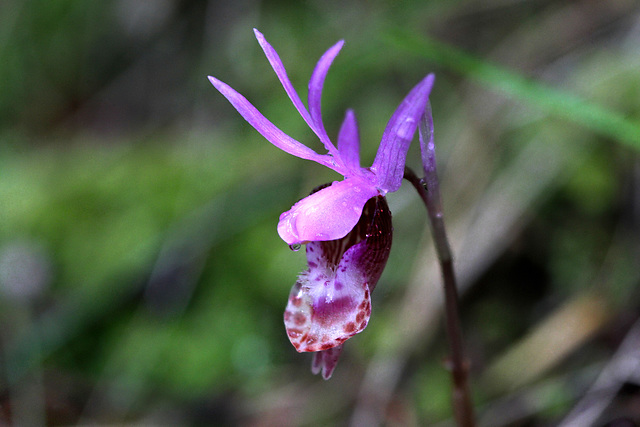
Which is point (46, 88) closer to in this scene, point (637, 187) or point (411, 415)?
point (411, 415)

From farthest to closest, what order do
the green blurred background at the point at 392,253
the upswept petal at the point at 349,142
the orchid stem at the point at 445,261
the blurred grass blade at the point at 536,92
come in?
the green blurred background at the point at 392,253 → the blurred grass blade at the point at 536,92 → the orchid stem at the point at 445,261 → the upswept petal at the point at 349,142

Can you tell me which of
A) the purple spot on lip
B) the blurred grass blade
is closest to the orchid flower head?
the purple spot on lip

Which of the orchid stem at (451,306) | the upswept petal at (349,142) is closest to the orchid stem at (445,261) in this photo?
the orchid stem at (451,306)

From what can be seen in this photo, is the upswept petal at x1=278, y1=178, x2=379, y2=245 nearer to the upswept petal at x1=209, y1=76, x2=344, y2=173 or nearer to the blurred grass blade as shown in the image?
the upswept petal at x1=209, y1=76, x2=344, y2=173

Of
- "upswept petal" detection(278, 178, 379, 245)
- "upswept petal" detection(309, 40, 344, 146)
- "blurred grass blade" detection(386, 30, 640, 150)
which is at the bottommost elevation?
"upswept petal" detection(278, 178, 379, 245)

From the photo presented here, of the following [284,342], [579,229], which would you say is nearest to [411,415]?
[284,342]

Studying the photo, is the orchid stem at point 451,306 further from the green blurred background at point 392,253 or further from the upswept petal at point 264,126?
the green blurred background at point 392,253

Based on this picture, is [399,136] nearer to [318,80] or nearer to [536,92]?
[318,80]
